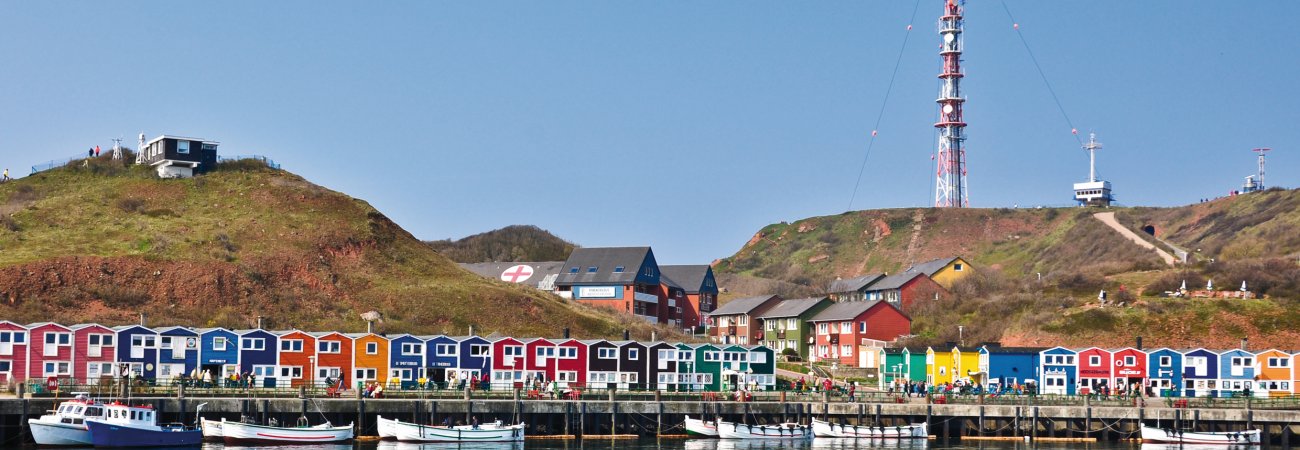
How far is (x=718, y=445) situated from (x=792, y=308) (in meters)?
57.4

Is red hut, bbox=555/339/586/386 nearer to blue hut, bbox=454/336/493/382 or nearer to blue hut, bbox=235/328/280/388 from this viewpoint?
blue hut, bbox=454/336/493/382

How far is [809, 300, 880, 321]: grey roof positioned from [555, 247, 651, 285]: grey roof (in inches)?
863

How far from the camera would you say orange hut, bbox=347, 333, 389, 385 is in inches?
3605

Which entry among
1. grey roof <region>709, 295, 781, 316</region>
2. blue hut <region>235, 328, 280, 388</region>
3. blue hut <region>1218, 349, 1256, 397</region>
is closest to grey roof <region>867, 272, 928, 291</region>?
grey roof <region>709, 295, 781, 316</region>

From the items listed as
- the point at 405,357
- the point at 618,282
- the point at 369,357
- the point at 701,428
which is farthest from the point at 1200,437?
the point at 618,282

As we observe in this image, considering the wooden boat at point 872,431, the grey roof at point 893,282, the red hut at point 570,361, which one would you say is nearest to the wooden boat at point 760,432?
the wooden boat at point 872,431

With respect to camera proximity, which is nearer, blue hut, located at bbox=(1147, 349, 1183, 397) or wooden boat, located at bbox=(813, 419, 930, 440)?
wooden boat, located at bbox=(813, 419, 930, 440)

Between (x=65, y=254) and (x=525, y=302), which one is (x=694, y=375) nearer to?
(x=525, y=302)

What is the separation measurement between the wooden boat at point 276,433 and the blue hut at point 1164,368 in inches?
2157

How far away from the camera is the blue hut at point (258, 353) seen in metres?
88.9

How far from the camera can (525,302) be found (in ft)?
419

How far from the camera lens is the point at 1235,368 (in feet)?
319

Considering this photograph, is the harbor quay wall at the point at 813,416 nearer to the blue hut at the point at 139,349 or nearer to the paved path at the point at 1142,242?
the blue hut at the point at 139,349

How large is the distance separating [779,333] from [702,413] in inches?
2142
